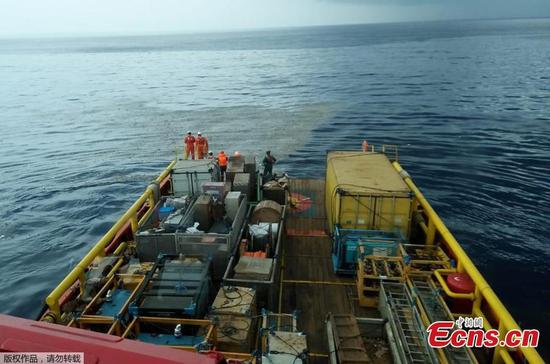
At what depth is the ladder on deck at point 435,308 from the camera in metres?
9.09

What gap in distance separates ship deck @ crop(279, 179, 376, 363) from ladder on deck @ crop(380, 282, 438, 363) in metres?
1.01

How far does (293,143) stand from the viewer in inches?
1661

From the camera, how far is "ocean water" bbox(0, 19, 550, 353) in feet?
71.6

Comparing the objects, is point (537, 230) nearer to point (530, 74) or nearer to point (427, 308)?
point (427, 308)

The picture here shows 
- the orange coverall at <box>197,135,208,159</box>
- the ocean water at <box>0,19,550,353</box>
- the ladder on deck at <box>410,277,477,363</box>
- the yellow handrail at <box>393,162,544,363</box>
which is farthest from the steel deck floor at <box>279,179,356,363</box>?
the ocean water at <box>0,19,550,353</box>

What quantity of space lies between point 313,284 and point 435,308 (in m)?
3.88

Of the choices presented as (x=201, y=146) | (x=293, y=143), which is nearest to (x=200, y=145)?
(x=201, y=146)

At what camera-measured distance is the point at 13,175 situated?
34.8 metres

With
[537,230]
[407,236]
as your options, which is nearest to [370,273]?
[407,236]

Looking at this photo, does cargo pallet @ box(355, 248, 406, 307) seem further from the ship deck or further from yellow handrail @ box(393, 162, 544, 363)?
yellow handrail @ box(393, 162, 544, 363)

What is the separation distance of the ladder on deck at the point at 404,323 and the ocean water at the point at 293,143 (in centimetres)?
786

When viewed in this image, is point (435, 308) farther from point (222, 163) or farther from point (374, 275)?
point (222, 163)

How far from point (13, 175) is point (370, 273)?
1331 inches

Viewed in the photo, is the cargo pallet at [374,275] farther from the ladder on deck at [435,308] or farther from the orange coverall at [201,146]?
the orange coverall at [201,146]
